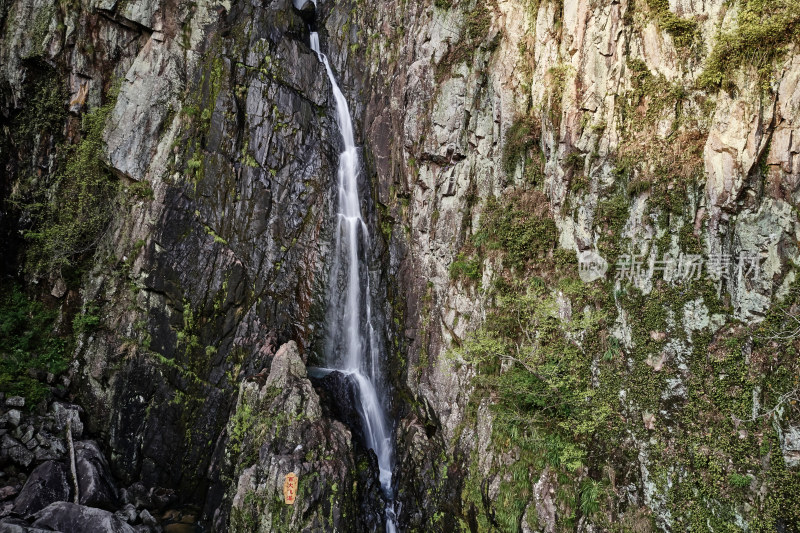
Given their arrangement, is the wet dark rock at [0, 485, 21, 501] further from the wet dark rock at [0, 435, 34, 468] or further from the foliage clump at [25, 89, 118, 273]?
the foliage clump at [25, 89, 118, 273]

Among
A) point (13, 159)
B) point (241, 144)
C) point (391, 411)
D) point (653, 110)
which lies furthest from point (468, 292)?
point (13, 159)

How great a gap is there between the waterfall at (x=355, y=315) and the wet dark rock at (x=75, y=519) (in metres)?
7.20

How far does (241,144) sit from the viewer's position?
17219mm

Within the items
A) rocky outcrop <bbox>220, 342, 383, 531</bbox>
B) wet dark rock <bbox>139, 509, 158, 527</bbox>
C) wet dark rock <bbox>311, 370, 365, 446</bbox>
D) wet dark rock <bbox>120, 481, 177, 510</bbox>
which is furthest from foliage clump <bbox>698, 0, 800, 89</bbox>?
wet dark rock <bbox>120, 481, 177, 510</bbox>

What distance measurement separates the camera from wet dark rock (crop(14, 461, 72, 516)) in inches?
469

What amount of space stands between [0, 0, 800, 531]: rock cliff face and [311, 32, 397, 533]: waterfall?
2.24ft

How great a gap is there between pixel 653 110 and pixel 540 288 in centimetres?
468

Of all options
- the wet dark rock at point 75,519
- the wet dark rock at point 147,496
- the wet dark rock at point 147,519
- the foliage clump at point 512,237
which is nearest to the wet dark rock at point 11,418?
the wet dark rock at point 75,519

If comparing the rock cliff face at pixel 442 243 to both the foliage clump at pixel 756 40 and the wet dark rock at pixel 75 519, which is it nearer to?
the foliage clump at pixel 756 40

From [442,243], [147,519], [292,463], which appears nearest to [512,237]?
[442,243]

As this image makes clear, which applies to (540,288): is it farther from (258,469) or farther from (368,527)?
(258,469)

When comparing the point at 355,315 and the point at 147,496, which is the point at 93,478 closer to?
the point at 147,496

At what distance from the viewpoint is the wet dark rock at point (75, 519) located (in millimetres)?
11469

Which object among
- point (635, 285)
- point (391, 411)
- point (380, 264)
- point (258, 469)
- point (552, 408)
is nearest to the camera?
point (635, 285)
